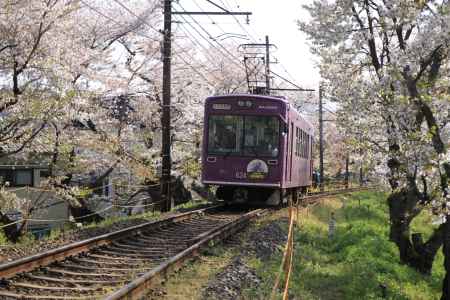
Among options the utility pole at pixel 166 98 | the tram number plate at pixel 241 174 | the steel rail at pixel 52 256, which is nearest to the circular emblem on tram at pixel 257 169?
the tram number plate at pixel 241 174

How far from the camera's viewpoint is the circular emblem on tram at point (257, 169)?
15500mm

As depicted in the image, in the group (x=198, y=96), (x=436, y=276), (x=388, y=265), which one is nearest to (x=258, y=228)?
(x=388, y=265)

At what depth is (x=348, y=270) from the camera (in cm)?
1080

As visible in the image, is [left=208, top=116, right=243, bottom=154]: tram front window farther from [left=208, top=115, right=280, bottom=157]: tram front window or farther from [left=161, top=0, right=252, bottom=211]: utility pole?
[left=161, top=0, right=252, bottom=211]: utility pole

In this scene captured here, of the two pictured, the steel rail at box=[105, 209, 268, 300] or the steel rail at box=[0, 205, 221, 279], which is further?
the steel rail at box=[0, 205, 221, 279]

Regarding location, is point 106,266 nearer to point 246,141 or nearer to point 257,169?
point 257,169

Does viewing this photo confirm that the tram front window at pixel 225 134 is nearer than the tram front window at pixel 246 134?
No

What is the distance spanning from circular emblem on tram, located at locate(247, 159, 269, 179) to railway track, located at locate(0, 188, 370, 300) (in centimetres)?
452

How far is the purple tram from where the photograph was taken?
50.7ft

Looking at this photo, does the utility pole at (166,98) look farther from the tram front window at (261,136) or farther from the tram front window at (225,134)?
the tram front window at (261,136)

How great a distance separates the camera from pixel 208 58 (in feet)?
119

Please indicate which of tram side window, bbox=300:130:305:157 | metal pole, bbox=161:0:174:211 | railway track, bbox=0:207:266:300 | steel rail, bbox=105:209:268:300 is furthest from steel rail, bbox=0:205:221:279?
tram side window, bbox=300:130:305:157

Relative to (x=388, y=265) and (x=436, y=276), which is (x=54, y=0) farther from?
(x=436, y=276)

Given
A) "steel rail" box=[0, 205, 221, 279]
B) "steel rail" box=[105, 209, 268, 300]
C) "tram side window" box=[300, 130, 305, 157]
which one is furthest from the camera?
"tram side window" box=[300, 130, 305, 157]
